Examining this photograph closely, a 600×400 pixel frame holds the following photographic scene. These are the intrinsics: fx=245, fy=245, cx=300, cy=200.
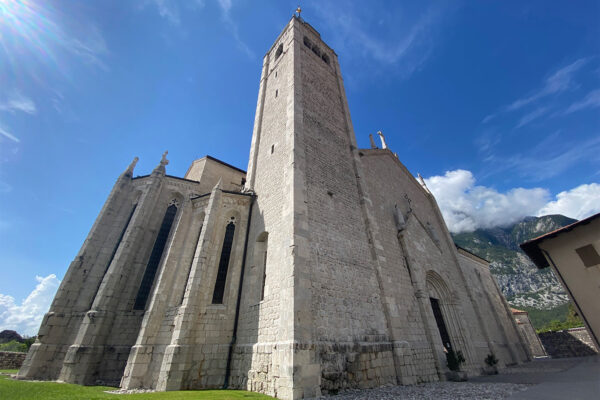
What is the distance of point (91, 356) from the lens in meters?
9.67

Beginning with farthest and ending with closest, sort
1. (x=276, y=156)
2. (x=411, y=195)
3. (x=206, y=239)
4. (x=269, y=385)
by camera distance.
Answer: (x=411, y=195) < (x=276, y=156) < (x=206, y=239) < (x=269, y=385)

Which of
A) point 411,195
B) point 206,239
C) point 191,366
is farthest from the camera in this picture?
point 411,195

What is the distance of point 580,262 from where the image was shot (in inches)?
417

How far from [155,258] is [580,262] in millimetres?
20038

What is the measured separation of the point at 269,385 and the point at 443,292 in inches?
481

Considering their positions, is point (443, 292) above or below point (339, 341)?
above

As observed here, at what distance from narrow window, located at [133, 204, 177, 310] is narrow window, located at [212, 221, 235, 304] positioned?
451 cm

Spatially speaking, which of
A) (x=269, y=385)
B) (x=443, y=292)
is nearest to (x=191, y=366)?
(x=269, y=385)

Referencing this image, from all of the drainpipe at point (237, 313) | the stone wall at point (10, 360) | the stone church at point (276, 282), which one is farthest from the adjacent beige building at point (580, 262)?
the stone wall at point (10, 360)

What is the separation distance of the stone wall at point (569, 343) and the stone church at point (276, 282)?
14351 millimetres

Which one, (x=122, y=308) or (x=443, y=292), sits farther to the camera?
Answer: (x=443, y=292)

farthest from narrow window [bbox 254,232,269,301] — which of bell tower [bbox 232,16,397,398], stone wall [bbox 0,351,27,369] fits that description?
stone wall [bbox 0,351,27,369]

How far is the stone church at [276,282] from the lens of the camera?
26.1 ft

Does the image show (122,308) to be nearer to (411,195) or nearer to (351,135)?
(351,135)
